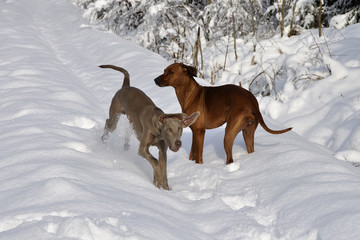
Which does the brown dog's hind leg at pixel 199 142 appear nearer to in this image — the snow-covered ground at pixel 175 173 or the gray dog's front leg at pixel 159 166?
the snow-covered ground at pixel 175 173

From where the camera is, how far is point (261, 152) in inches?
180

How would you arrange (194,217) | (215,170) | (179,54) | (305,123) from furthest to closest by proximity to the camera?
(179,54)
(305,123)
(215,170)
(194,217)

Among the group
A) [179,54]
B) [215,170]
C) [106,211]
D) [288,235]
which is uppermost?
[106,211]

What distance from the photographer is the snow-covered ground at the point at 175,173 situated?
2.67 m

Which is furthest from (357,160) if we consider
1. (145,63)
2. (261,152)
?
(145,63)

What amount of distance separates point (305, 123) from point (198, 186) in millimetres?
3123

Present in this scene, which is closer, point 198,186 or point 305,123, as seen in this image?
point 198,186

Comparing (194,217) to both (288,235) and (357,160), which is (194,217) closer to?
(288,235)

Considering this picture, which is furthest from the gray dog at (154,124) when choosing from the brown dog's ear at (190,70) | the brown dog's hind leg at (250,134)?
the brown dog's hind leg at (250,134)

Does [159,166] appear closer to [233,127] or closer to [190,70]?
[233,127]

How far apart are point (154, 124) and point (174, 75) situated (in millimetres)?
1017

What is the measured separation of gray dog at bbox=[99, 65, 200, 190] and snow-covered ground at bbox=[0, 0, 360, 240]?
219 mm

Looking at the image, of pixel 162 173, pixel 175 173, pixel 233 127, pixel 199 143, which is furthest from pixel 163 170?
pixel 233 127

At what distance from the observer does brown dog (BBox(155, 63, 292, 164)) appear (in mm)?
4320
